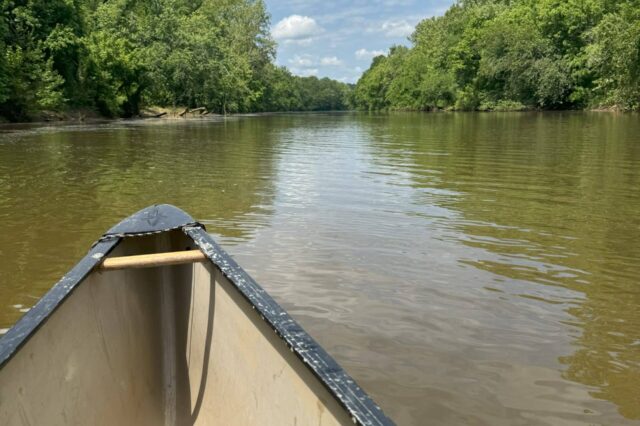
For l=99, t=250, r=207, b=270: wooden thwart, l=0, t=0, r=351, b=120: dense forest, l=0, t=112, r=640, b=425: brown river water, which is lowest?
l=0, t=112, r=640, b=425: brown river water

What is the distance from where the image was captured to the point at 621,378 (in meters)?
3.25

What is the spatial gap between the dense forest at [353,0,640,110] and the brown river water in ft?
106

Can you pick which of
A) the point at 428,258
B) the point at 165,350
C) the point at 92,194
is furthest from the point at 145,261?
the point at 92,194

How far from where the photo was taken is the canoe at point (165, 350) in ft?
6.00

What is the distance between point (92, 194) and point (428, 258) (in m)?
6.22

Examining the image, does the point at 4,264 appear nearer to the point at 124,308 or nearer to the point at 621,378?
the point at 124,308

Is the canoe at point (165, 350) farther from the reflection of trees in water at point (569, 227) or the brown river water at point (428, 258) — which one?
the reflection of trees in water at point (569, 227)

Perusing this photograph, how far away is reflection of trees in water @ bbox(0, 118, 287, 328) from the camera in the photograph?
551cm

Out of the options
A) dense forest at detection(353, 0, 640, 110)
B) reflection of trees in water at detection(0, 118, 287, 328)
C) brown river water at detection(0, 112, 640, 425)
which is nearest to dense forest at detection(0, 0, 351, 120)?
reflection of trees in water at detection(0, 118, 287, 328)

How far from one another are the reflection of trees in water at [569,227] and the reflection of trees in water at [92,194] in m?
3.15

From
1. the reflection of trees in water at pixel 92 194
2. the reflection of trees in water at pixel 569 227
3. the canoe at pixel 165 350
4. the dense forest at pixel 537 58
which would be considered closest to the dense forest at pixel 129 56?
the reflection of trees in water at pixel 92 194

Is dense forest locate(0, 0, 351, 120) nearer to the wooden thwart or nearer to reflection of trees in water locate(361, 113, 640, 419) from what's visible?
reflection of trees in water locate(361, 113, 640, 419)

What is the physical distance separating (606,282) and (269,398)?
3.95 m

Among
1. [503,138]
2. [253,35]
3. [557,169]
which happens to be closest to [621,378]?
[557,169]
